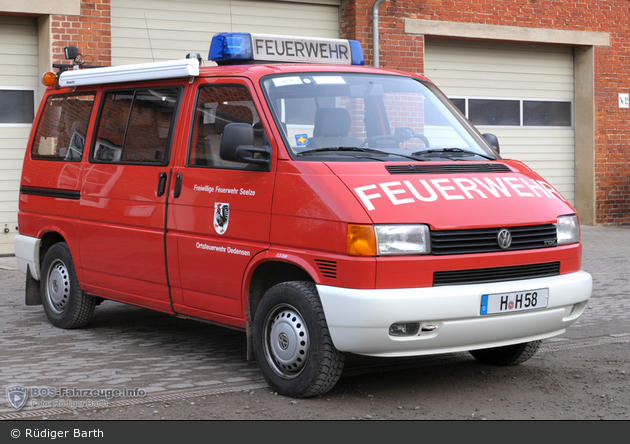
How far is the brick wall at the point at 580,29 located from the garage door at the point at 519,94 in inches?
22.1

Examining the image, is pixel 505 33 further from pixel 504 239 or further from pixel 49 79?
pixel 504 239

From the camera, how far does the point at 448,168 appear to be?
5.30 m

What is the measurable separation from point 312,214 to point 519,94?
12.8 metres

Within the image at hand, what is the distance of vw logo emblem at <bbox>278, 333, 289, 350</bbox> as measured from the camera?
202 inches

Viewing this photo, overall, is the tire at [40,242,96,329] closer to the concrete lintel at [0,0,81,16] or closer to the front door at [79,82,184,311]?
the front door at [79,82,184,311]

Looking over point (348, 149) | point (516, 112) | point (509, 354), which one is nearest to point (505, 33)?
point (516, 112)

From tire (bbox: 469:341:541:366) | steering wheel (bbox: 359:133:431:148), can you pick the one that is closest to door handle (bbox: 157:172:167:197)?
steering wheel (bbox: 359:133:431:148)

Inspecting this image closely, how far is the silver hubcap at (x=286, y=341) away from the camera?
5.05 m

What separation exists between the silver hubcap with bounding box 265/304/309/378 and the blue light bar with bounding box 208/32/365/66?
2031 millimetres

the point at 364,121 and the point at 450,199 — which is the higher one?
the point at 364,121

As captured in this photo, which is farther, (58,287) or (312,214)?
(58,287)

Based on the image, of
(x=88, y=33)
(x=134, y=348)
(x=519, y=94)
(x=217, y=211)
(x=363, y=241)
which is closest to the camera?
(x=363, y=241)

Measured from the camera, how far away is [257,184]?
5297 millimetres
